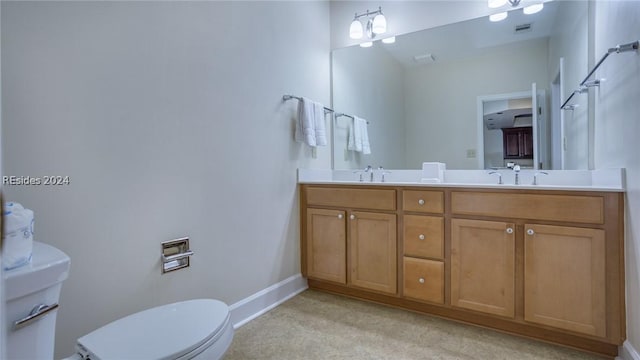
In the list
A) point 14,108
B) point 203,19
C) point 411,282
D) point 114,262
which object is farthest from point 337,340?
point 203,19

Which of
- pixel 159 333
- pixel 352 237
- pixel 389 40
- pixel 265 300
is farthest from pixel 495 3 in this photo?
pixel 159 333

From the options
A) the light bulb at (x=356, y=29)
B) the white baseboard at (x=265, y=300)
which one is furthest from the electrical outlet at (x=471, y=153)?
the white baseboard at (x=265, y=300)

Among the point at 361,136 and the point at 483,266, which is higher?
the point at 361,136

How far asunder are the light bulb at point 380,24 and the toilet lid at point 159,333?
89.9 inches

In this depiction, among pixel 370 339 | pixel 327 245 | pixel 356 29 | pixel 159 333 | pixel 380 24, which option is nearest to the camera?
pixel 159 333

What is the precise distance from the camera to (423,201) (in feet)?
6.70

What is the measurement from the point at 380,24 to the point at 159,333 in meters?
2.47

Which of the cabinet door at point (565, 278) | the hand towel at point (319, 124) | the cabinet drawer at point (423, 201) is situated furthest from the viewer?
the hand towel at point (319, 124)

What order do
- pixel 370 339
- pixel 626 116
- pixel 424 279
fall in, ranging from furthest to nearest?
pixel 424 279 → pixel 370 339 → pixel 626 116

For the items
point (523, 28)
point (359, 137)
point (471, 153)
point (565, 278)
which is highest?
point (523, 28)

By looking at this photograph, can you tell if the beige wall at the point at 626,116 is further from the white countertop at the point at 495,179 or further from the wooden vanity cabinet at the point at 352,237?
the wooden vanity cabinet at the point at 352,237

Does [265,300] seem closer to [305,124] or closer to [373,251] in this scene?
[373,251]

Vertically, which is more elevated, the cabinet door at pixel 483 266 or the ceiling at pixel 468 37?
the ceiling at pixel 468 37

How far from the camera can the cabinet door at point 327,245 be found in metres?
2.36
